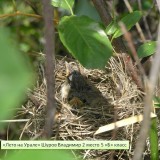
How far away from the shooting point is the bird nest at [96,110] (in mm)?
1452

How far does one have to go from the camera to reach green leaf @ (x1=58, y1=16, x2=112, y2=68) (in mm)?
1225

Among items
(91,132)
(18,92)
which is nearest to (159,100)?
(91,132)

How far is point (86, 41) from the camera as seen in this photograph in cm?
125

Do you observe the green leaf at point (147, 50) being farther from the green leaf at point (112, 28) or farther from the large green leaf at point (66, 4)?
the large green leaf at point (66, 4)

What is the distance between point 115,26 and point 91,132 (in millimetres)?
379

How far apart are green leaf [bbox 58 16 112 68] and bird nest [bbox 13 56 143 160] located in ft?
0.88

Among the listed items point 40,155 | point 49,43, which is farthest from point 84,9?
point 40,155

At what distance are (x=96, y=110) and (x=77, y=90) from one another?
Result: 299 mm

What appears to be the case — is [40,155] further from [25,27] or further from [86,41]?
[25,27]

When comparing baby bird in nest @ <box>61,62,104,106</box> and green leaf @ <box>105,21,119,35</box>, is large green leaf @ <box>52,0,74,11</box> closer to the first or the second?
green leaf @ <box>105,21,119,35</box>

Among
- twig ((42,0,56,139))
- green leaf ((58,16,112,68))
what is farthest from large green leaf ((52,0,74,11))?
twig ((42,0,56,139))

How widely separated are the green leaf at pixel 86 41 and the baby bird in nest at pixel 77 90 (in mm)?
400

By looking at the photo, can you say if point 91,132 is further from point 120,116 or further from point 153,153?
point 153,153

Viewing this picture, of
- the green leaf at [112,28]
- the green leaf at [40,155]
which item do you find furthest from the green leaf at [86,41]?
the green leaf at [40,155]
